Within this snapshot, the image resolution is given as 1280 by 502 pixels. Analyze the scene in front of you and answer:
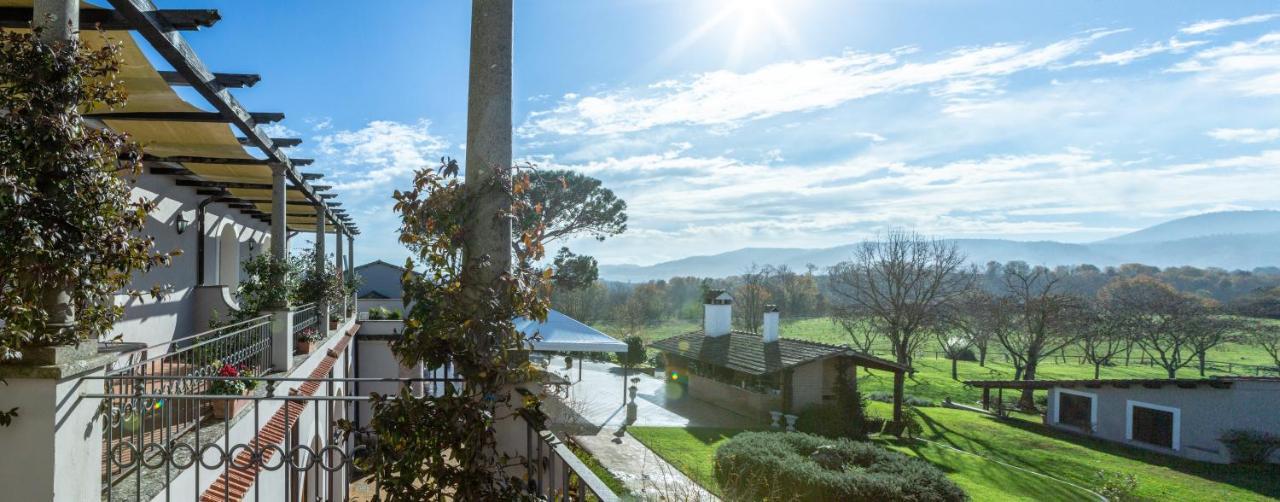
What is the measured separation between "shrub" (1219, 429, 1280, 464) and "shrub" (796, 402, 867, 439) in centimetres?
1008

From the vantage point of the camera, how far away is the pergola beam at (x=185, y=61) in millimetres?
4465

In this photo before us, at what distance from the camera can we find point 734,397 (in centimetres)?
2122

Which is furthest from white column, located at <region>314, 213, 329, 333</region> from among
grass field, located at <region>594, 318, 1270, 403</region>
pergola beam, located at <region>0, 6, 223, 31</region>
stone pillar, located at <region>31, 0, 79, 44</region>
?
grass field, located at <region>594, 318, 1270, 403</region>

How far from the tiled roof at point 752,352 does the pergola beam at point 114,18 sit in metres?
16.9

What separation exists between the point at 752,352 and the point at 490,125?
19.4 meters

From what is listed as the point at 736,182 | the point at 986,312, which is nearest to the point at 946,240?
the point at 986,312

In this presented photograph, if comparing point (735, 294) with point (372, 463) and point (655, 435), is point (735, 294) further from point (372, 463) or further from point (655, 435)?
point (372, 463)

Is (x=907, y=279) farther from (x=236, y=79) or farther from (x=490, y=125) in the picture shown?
(x=490, y=125)

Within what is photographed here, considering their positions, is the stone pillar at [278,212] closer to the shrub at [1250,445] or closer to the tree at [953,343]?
the shrub at [1250,445]

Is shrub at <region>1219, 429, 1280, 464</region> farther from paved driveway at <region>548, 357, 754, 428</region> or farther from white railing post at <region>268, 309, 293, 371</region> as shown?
white railing post at <region>268, 309, 293, 371</region>

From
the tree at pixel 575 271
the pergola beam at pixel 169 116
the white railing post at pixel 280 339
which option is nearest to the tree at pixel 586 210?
the tree at pixel 575 271

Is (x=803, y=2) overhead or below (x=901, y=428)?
overhead

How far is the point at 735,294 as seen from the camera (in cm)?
5100

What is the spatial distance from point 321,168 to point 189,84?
6.04m
